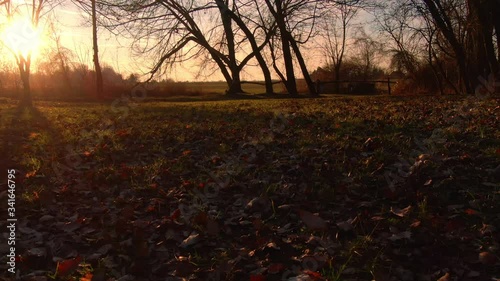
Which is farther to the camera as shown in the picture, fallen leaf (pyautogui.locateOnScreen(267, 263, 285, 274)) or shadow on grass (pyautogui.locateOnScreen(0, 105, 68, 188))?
shadow on grass (pyautogui.locateOnScreen(0, 105, 68, 188))

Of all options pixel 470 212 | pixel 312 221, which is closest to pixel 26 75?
pixel 312 221

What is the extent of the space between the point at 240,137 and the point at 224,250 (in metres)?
3.93

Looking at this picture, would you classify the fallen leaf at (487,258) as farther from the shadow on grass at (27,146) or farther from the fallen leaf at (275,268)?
the shadow on grass at (27,146)

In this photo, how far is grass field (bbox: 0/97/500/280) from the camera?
2.90 meters

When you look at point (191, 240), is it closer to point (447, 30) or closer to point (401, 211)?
point (401, 211)

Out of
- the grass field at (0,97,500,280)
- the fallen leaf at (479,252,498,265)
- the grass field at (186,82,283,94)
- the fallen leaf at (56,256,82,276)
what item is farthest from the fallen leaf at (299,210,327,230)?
the grass field at (186,82,283,94)

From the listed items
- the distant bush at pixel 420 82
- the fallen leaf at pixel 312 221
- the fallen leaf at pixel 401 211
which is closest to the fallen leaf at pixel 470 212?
the fallen leaf at pixel 401 211

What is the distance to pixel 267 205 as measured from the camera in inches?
156

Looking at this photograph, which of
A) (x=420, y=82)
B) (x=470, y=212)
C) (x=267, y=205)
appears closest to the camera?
(x=470, y=212)

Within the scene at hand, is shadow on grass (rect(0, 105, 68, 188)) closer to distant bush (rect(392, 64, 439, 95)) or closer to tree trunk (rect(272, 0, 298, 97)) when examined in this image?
tree trunk (rect(272, 0, 298, 97))

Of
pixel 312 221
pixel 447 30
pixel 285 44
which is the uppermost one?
pixel 285 44

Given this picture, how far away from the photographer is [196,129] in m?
7.95

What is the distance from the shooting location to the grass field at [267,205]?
2904 mm

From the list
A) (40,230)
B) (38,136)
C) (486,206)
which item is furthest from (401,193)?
(38,136)
